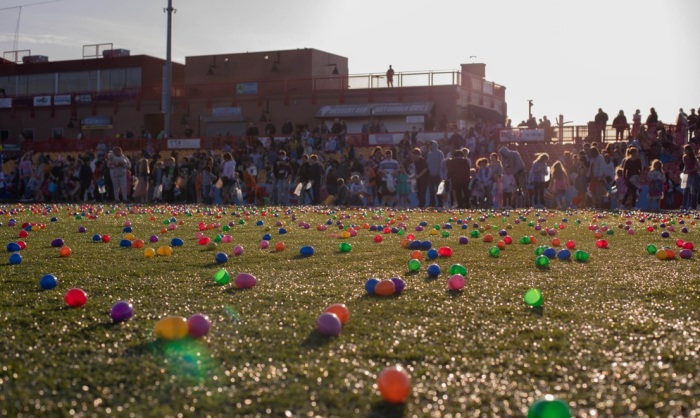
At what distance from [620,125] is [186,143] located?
20.2 metres

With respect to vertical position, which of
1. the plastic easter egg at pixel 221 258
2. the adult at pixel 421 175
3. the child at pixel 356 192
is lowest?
the plastic easter egg at pixel 221 258

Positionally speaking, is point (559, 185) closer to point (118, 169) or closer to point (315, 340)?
point (118, 169)

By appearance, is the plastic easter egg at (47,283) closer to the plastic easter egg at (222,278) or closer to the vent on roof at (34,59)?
the plastic easter egg at (222,278)

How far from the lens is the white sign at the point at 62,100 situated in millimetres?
53956

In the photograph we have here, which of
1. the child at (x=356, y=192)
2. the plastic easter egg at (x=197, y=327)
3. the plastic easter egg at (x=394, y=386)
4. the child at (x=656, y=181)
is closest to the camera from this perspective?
the plastic easter egg at (x=394, y=386)

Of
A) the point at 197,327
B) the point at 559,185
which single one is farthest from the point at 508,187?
the point at 197,327

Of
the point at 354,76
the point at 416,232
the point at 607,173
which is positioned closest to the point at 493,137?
the point at 607,173

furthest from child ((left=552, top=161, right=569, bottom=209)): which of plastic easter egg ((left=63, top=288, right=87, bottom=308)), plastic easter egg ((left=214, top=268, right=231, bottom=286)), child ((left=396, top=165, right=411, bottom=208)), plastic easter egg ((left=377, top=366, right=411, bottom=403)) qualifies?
plastic easter egg ((left=377, top=366, right=411, bottom=403))

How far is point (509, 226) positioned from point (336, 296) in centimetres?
813

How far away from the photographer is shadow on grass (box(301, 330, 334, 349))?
385 centimetres

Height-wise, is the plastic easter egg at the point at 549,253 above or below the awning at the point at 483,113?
below

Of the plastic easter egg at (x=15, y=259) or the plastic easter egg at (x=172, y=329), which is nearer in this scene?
the plastic easter egg at (x=172, y=329)

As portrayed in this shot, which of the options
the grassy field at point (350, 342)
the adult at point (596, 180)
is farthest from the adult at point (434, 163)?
the grassy field at point (350, 342)

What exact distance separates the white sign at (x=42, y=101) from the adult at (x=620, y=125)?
40423mm
